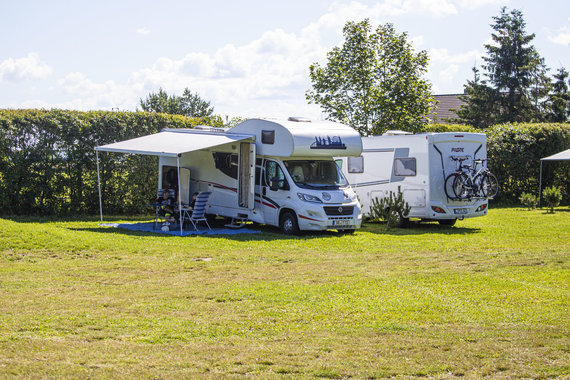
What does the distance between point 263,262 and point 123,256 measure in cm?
248

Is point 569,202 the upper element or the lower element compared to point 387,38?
lower

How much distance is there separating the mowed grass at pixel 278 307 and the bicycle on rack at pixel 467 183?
264 centimetres

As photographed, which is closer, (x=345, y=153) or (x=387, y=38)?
(x=345, y=153)

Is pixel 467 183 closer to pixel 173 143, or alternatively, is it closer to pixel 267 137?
pixel 267 137

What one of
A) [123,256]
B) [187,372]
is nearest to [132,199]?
[123,256]

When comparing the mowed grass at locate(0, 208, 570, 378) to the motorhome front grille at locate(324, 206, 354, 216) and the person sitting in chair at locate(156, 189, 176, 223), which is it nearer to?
the motorhome front grille at locate(324, 206, 354, 216)

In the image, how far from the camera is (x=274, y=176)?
15.1 m

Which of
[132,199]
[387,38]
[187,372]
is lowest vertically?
[187,372]

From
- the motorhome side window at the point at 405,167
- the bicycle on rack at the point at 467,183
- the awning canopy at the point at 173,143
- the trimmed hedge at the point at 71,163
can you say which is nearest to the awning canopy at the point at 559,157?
the bicycle on rack at the point at 467,183

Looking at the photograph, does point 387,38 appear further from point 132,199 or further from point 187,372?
point 187,372

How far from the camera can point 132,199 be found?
18.9 m

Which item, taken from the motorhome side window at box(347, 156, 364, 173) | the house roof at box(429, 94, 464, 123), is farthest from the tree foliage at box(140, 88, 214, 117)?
the motorhome side window at box(347, 156, 364, 173)

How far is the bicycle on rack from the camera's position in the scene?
1590cm

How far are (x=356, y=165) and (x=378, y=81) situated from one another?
599cm
